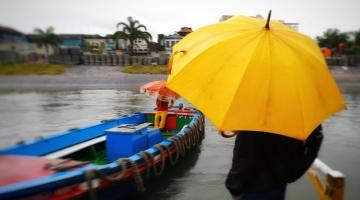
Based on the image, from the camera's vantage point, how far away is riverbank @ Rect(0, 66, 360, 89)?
28245mm

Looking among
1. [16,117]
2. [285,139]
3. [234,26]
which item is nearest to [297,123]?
[285,139]

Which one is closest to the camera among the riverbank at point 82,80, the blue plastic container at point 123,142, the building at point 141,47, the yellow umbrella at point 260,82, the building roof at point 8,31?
the yellow umbrella at point 260,82

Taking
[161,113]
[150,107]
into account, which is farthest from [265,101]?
[150,107]

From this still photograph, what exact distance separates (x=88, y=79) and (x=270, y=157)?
99.8 feet

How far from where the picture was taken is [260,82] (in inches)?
101

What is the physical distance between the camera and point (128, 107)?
19.7 metres

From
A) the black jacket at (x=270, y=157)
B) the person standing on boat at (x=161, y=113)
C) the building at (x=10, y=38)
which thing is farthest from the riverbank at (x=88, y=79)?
the black jacket at (x=270, y=157)

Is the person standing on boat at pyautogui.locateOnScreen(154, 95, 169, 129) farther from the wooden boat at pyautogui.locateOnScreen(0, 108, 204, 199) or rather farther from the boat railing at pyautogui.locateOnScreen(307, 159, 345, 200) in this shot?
the boat railing at pyautogui.locateOnScreen(307, 159, 345, 200)

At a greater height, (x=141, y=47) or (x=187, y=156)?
(x=141, y=47)

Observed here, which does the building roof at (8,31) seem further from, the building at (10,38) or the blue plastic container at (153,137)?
the blue plastic container at (153,137)

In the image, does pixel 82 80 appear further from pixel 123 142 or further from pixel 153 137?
pixel 123 142

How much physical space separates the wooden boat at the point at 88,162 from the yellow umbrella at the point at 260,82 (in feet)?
7.06

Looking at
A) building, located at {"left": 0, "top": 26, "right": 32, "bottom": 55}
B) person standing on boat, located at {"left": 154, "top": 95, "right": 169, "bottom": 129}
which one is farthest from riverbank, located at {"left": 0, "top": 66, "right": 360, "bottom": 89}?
building, located at {"left": 0, "top": 26, "right": 32, "bottom": 55}

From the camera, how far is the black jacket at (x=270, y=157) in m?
2.54
